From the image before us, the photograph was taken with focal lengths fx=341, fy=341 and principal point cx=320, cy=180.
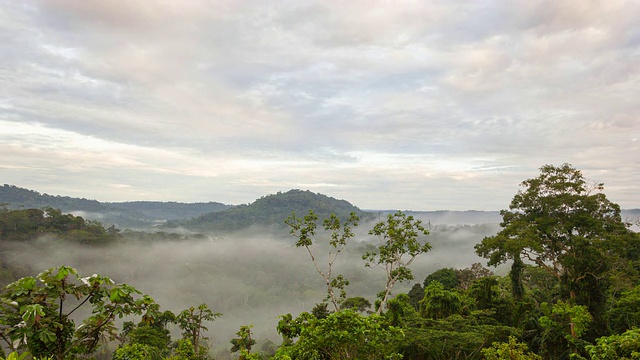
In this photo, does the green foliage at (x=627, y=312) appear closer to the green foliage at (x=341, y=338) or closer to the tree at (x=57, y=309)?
the green foliage at (x=341, y=338)

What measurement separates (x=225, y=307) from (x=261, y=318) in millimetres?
23882

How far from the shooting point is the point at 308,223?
26.0 metres

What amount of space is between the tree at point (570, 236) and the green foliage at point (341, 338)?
1873cm

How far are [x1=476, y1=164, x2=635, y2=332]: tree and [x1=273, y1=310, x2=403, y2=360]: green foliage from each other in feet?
61.4

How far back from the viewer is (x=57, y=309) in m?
6.71

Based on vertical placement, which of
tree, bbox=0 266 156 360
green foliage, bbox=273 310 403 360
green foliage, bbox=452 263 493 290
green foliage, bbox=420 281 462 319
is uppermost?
tree, bbox=0 266 156 360

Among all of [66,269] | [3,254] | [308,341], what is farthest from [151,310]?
[3,254]

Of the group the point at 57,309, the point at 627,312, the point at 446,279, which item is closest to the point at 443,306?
the point at 627,312

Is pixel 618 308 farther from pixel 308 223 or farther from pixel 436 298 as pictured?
pixel 308 223

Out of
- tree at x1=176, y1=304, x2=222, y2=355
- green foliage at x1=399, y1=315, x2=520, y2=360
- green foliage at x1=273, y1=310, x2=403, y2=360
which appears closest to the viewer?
green foliage at x1=273, y1=310, x2=403, y2=360

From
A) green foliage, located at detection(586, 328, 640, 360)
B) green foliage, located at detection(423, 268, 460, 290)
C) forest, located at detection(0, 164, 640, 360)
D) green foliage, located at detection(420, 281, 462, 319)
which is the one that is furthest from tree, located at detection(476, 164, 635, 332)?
green foliage, located at detection(423, 268, 460, 290)

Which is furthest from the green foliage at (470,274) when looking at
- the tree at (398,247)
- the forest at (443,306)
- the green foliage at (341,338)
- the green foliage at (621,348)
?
the green foliage at (341,338)

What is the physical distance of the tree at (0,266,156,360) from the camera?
5.90 m

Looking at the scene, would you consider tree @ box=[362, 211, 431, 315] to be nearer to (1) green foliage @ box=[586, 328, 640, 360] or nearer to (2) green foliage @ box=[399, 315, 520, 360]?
(2) green foliage @ box=[399, 315, 520, 360]
